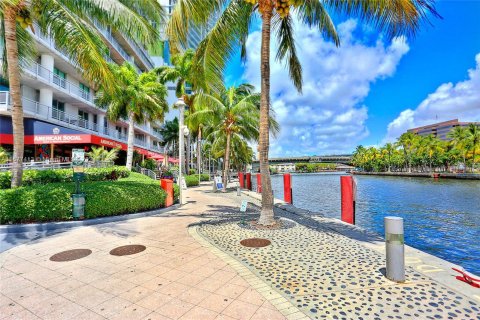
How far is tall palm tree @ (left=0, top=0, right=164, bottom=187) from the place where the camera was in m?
9.20

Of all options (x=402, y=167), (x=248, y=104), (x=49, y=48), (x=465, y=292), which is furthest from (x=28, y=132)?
(x=402, y=167)

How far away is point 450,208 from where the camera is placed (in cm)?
1694

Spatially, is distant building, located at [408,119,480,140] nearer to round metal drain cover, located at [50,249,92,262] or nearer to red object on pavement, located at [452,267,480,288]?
red object on pavement, located at [452,267,480,288]

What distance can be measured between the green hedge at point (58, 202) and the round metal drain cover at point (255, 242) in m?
5.72

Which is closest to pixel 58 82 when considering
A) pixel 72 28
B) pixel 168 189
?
pixel 72 28

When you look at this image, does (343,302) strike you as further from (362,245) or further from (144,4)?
(144,4)

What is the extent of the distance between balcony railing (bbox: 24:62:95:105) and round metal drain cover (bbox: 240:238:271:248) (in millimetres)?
20630

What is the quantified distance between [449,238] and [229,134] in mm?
16549

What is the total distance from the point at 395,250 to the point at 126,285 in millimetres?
4620

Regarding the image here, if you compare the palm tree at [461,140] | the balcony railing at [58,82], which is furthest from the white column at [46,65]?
the palm tree at [461,140]

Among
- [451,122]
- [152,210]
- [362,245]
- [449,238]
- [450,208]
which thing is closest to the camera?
[362,245]

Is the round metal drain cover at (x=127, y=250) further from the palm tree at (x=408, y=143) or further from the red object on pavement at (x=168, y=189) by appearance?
the palm tree at (x=408, y=143)

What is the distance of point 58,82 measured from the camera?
77.1ft

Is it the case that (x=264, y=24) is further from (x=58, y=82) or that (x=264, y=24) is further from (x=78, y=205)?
(x=58, y=82)
